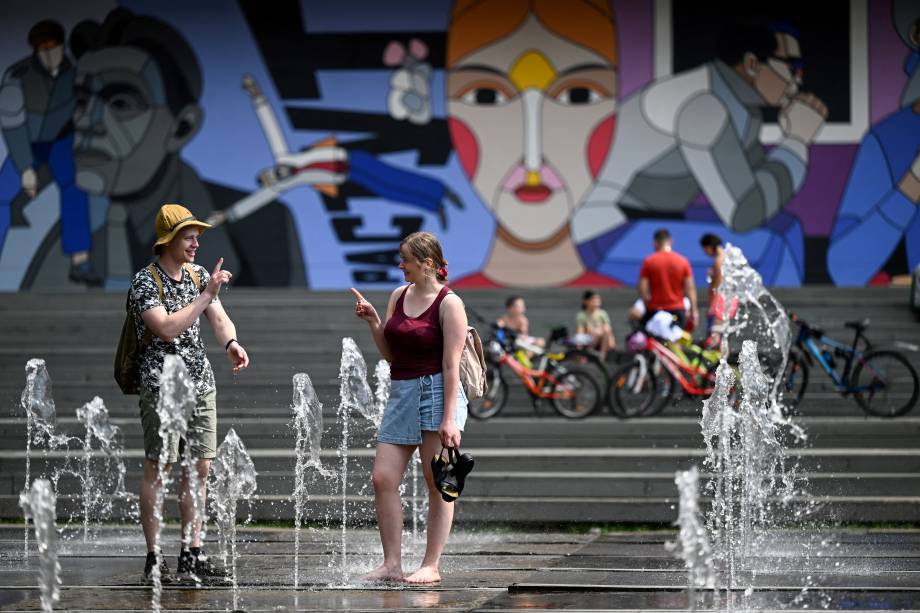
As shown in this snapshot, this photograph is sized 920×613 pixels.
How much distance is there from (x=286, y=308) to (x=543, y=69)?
6.58 metres

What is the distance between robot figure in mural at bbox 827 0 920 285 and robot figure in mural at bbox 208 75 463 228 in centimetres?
607

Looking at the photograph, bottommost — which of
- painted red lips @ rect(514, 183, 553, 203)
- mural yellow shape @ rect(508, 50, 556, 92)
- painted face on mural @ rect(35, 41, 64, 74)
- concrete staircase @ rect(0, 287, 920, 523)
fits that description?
concrete staircase @ rect(0, 287, 920, 523)

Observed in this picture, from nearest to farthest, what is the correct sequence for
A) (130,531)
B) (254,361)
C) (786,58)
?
(130,531), (254,361), (786,58)

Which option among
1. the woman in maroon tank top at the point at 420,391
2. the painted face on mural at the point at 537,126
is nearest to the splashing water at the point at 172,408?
the woman in maroon tank top at the point at 420,391

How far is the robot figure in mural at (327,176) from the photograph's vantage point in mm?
23484

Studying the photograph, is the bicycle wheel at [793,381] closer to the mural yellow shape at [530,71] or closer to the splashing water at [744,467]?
the splashing water at [744,467]

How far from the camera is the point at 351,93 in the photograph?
23531mm

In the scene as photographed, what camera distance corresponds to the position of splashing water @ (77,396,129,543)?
33.6 feet

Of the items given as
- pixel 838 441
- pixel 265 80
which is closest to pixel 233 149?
pixel 265 80

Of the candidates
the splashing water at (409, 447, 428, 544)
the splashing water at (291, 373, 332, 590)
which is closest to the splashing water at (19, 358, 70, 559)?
the splashing water at (291, 373, 332, 590)

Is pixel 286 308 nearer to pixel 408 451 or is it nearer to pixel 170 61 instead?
pixel 170 61

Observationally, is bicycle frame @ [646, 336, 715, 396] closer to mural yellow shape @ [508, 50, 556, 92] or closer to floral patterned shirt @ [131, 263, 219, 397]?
floral patterned shirt @ [131, 263, 219, 397]

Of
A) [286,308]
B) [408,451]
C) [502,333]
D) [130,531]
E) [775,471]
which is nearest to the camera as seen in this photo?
[408,451]

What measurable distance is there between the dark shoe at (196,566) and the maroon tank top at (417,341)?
4.19ft
